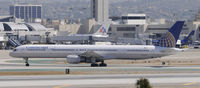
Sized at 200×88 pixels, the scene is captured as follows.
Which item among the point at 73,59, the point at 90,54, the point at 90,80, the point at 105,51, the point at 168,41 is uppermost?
the point at 168,41

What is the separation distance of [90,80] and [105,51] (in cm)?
2772

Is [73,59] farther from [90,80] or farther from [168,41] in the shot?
[90,80]

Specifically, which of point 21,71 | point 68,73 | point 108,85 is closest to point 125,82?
point 108,85

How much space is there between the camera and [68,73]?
7531cm

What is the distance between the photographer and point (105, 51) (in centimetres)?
9369

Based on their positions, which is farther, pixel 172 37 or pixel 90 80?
pixel 172 37

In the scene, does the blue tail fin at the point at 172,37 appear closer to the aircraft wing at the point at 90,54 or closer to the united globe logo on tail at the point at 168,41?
the united globe logo on tail at the point at 168,41

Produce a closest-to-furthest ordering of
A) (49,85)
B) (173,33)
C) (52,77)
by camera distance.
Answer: (49,85) → (52,77) → (173,33)

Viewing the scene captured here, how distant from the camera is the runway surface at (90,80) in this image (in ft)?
199

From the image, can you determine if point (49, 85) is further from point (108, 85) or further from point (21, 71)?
point (21, 71)

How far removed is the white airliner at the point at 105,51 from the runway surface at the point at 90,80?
17360mm

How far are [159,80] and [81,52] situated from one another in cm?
2971

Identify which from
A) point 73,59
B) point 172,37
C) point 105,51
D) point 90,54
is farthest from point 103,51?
point 172,37

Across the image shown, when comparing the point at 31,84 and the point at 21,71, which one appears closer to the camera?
the point at 31,84
